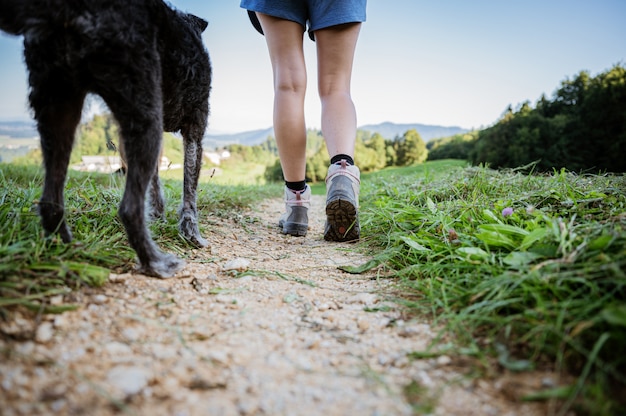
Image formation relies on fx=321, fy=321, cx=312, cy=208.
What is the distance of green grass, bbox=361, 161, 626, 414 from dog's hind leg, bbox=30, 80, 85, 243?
1.76 m

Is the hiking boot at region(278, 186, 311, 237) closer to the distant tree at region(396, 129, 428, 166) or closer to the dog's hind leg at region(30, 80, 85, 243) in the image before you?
the dog's hind leg at region(30, 80, 85, 243)

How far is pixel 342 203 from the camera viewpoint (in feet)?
8.25

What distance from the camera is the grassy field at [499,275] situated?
967 mm

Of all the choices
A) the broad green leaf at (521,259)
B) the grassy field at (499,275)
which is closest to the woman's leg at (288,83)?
the grassy field at (499,275)

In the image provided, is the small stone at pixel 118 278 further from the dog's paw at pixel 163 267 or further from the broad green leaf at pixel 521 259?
the broad green leaf at pixel 521 259

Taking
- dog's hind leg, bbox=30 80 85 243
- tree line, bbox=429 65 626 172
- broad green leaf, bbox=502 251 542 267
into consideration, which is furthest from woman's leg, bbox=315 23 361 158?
tree line, bbox=429 65 626 172

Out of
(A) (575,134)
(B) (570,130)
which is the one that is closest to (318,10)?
(A) (575,134)

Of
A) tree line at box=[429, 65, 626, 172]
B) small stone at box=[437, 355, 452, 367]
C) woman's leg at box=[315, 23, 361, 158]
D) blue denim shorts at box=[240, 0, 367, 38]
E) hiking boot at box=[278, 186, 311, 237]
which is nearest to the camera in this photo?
small stone at box=[437, 355, 452, 367]

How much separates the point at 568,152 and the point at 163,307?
27785mm

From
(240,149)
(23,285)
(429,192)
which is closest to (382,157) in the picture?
(240,149)

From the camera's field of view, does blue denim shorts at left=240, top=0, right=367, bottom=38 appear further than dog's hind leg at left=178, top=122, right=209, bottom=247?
Yes

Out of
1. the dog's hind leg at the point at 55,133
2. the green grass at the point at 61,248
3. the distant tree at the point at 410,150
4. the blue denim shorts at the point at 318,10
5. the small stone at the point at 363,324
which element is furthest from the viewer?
the distant tree at the point at 410,150

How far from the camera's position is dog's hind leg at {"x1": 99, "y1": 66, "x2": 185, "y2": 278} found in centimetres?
149

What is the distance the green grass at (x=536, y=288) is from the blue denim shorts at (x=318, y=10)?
1711mm
